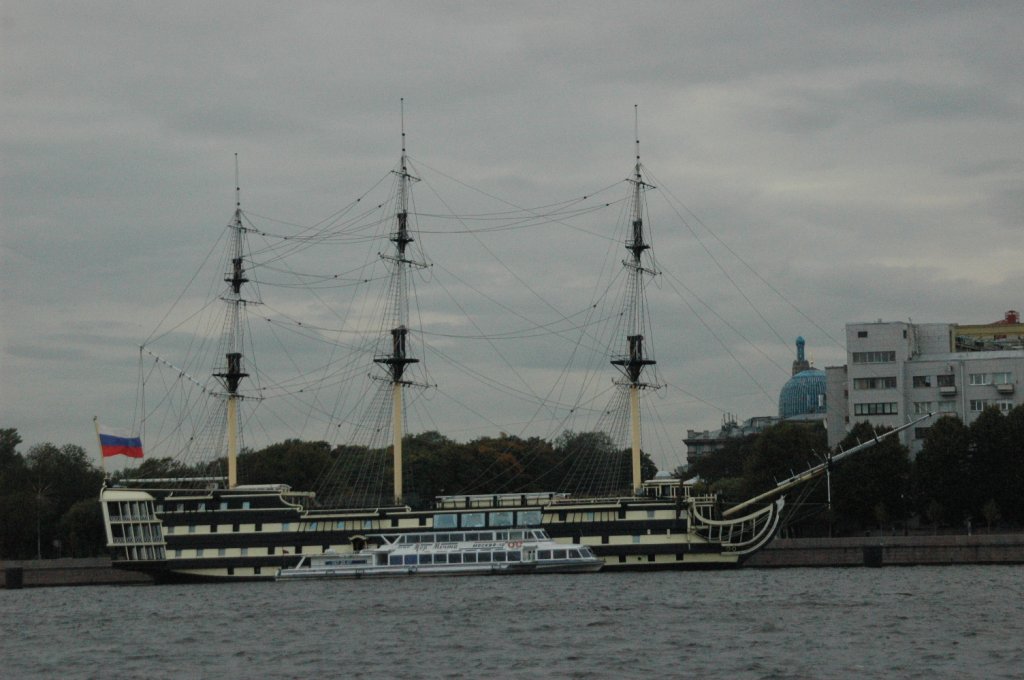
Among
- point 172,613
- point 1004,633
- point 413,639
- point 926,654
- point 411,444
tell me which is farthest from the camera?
point 411,444

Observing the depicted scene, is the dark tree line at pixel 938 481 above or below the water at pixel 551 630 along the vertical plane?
above

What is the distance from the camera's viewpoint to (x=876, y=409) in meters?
140

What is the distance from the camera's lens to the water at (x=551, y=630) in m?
50.3

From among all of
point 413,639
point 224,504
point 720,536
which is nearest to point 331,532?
point 224,504

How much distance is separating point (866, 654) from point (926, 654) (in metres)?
1.98

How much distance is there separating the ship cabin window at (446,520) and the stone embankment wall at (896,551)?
69.5ft

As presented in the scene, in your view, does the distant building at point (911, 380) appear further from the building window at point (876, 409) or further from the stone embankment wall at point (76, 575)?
the stone embankment wall at point (76, 575)

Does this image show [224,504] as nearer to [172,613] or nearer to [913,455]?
[172,613]

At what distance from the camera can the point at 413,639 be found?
194ft

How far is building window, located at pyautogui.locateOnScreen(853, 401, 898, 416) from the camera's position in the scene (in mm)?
138875

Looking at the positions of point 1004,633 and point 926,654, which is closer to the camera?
point 926,654

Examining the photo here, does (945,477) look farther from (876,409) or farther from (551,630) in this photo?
(551,630)

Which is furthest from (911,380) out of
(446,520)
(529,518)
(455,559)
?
(455,559)

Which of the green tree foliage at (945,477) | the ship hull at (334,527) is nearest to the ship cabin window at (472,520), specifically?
the ship hull at (334,527)
